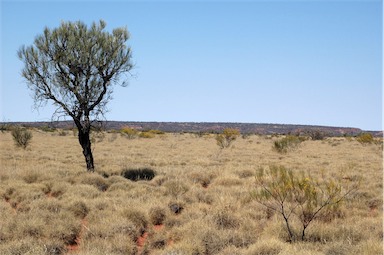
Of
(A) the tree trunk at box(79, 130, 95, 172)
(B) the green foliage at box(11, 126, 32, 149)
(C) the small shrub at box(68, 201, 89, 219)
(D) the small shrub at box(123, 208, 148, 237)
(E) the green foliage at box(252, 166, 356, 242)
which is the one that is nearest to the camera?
(E) the green foliage at box(252, 166, 356, 242)

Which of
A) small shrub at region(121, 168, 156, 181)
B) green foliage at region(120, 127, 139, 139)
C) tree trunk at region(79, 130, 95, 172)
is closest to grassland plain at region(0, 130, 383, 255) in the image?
small shrub at region(121, 168, 156, 181)

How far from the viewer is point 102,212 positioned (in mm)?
9477

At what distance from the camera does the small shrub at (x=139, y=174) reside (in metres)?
14.9

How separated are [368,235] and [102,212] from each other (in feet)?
20.8

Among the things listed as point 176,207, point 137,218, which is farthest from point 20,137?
point 137,218

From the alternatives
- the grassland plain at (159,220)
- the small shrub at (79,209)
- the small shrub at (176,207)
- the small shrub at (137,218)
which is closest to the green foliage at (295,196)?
the grassland plain at (159,220)

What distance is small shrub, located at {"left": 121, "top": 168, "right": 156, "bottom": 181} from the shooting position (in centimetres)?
1489

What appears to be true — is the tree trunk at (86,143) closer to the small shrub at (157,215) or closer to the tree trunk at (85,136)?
the tree trunk at (85,136)

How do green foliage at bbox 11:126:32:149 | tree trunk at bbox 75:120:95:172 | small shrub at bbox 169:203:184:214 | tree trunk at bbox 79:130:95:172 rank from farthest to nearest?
green foliage at bbox 11:126:32:149
tree trunk at bbox 79:130:95:172
tree trunk at bbox 75:120:95:172
small shrub at bbox 169:203:184:214

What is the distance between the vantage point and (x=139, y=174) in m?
15.6

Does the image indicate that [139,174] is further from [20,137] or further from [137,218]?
[20,137]

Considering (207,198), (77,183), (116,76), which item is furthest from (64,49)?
(207,198)

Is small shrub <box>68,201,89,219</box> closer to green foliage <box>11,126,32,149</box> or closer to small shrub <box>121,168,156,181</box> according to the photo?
small shrub <box>121,168,156,181</box>

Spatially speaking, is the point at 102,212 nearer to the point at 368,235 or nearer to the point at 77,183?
the point at 77,183
